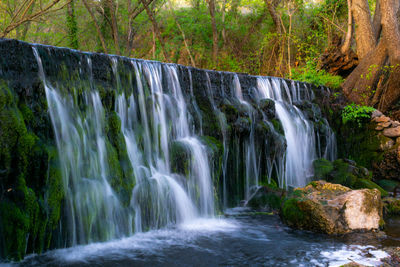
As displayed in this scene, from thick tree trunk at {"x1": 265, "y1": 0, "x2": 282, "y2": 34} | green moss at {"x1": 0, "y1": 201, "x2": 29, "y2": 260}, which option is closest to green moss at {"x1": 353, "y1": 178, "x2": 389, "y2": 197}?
green moss at {"x1": 0, "y1": 201, "x2": 29, "y2": 260}

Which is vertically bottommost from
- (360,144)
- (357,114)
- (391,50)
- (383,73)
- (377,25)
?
(360,144)

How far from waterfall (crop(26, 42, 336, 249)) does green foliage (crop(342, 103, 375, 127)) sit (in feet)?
11.3

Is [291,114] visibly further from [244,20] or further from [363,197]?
[244,20]

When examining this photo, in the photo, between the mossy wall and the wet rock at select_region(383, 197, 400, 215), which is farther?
the wet rock at select_region(383, 197, 400, 215)

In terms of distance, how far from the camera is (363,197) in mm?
6242

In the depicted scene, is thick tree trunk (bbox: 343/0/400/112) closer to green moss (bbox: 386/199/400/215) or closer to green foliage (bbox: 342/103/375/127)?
green foliage (bbox: 342/103/375/127)

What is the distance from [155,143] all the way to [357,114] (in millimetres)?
8756

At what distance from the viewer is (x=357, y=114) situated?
1280cm

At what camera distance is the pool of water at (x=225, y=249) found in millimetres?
4840

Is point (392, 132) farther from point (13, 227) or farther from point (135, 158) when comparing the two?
point (13, 227)

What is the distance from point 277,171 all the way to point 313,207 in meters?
3.09

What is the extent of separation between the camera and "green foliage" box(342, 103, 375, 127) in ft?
41.8

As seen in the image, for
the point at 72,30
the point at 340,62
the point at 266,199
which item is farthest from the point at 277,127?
the point at 72,30

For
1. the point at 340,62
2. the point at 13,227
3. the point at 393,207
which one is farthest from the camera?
the point at 340,62
